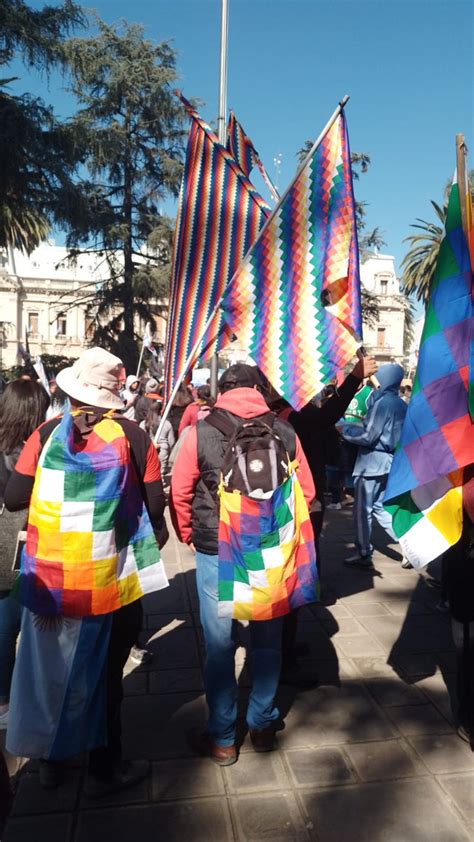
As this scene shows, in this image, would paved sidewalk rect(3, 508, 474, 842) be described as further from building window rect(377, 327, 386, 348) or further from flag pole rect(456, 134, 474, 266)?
building window rect(377, 327, 386, 348)

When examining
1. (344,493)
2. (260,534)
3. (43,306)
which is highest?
(43,306)

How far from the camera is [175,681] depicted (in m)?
3.73

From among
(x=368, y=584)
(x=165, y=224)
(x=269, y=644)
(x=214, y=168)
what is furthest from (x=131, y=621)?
(x=165, y=224)

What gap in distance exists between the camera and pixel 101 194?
27.1 m

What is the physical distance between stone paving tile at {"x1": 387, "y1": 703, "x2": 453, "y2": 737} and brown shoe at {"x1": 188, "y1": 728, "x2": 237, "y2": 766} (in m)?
0.92

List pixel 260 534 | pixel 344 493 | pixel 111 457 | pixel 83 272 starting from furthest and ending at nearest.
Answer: pixel 83 272
pixel 344 493
pixel 260 534
pixel 111 457

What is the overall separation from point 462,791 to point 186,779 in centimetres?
122

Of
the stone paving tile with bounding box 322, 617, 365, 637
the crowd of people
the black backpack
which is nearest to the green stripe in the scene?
the crowd of people

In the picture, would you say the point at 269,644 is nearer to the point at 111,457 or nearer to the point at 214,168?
the point at 111,457

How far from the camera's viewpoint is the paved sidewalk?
2.54 m

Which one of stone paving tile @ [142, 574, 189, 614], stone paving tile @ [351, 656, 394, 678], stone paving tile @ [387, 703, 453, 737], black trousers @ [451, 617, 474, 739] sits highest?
black trousers @ [451, 617, 474, 739]

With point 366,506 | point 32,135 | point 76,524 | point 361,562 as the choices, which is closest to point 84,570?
point 76,524

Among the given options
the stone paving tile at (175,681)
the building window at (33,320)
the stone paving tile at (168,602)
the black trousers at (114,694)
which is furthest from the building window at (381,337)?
the black trousers at (114,694)

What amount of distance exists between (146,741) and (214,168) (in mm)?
3430
